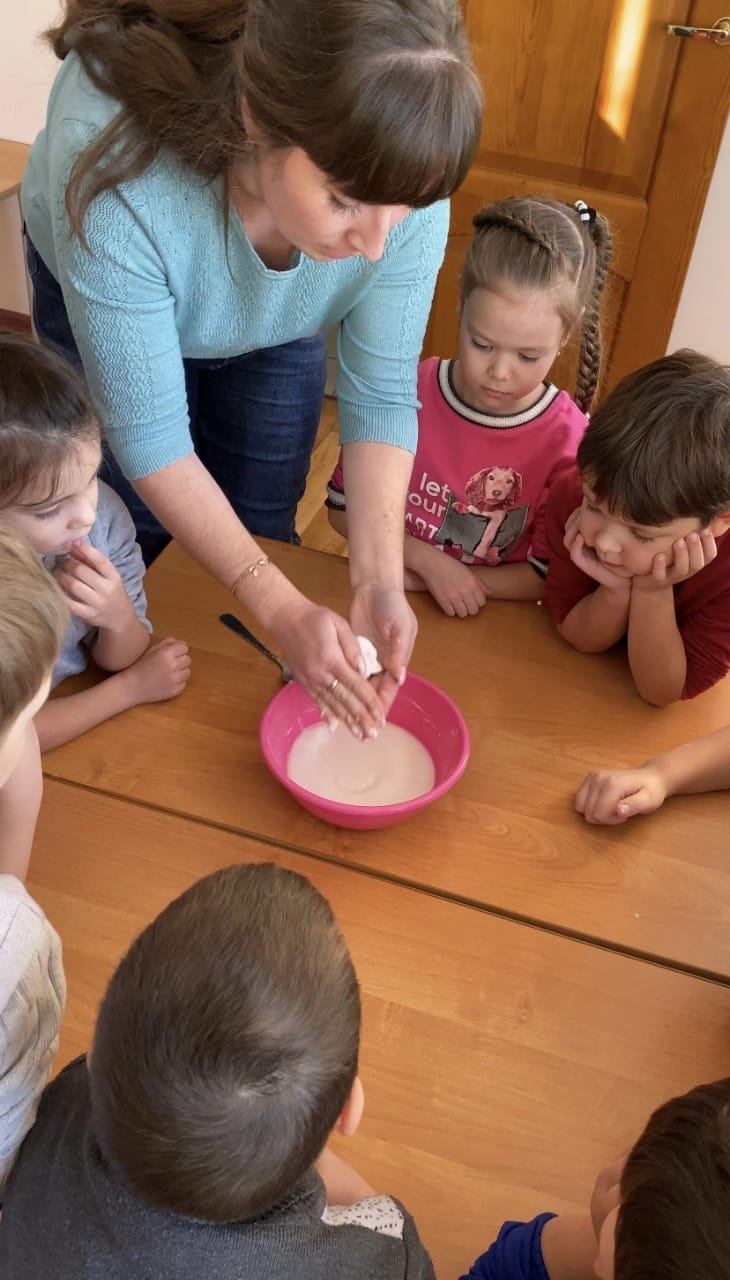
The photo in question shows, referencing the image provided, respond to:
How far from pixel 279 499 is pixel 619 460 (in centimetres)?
63

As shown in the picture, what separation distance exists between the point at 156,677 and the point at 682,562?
67 centimetres

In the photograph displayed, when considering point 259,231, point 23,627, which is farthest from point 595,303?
point 23,627

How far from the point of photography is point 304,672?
1.12 meters

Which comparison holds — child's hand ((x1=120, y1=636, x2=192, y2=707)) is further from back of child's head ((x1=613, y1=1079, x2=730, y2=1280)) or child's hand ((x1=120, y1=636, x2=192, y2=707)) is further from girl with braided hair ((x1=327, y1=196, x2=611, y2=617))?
back of child's head ((x1=613, y1=1079, x2=730, y2=1280))

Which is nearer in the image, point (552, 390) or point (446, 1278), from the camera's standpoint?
point (446, 1278)

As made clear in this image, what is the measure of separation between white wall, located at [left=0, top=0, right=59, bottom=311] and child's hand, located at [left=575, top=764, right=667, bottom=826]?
2.74 metres

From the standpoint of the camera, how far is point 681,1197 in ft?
1.90

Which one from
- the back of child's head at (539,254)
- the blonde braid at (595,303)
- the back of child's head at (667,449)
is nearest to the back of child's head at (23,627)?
the back of child's head at (667,449)

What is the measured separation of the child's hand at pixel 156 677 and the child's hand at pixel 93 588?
6 cm

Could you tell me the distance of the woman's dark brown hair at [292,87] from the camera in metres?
0.82

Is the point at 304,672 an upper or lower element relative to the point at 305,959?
lower

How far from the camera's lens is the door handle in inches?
94.7

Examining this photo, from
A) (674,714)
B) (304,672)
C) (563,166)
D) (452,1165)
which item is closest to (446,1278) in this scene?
(452,1165)

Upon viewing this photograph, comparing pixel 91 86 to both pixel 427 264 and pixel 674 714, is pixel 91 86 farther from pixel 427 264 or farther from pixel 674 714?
pixel 674 714
